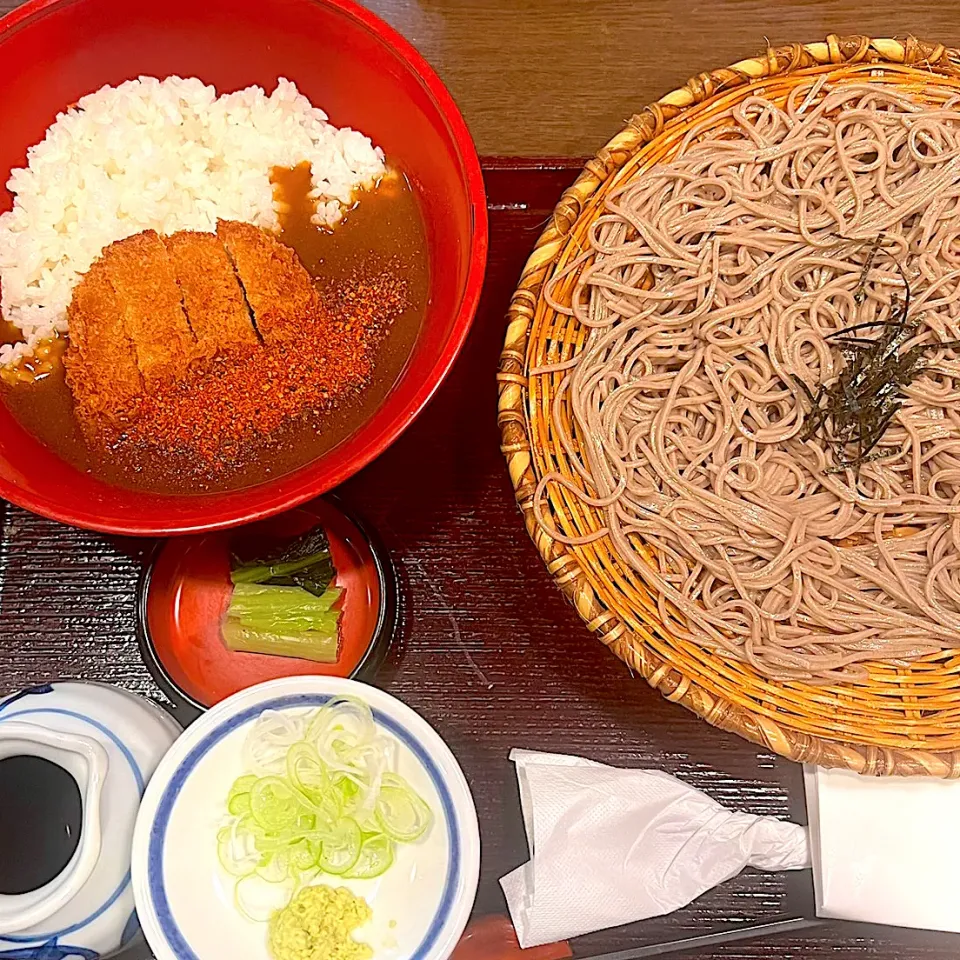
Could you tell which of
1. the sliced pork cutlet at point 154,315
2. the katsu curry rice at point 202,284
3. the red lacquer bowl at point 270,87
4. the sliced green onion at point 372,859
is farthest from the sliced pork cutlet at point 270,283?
the sliced green onion at point 372,859

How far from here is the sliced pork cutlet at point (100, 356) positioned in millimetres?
1719

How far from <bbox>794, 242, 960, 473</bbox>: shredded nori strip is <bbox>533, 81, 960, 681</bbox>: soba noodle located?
0.02 m

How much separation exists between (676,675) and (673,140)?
1085mm

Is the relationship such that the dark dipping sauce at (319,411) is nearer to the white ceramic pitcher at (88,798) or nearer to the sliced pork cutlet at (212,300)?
the sliced pork cutlet at (212,300)

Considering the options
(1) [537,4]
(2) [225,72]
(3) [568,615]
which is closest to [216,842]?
(3) [568,615]

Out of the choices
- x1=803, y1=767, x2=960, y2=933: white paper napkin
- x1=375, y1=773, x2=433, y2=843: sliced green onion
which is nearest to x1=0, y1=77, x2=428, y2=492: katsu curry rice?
x1=375, y1=773, x2=433, y2=843: sliced green onion

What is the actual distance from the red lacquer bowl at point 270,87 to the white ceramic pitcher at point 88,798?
35cm

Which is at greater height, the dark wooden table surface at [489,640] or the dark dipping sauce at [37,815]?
the dark wooden table surface at [489,640]

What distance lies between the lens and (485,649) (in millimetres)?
1934

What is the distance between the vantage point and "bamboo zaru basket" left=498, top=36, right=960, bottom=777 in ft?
5.32

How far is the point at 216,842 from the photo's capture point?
177 centimetres

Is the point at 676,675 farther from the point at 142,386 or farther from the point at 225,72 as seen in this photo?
the point at 225,72

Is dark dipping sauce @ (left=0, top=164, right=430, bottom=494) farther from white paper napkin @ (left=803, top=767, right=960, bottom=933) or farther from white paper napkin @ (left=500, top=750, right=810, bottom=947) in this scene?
white paper napkin @ (left=803, top=767, right=960, bottom=933)

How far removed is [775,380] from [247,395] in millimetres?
1036
